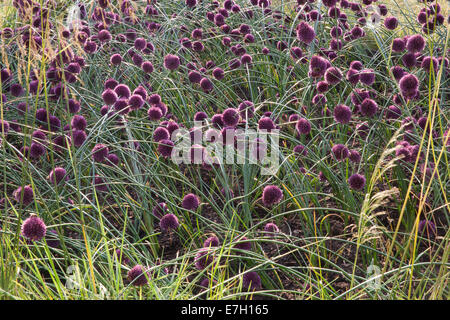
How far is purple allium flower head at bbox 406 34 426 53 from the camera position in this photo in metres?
2.18

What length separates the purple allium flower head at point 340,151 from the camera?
1.96m

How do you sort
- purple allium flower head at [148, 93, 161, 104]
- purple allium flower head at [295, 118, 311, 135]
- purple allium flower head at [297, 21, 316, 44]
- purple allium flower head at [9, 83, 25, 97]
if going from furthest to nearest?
1. purple allium flower head at [9, 83, 25, 97]
2. purple allium flower head at [297, 21, 316, 44]
3. purple allium flower head at [148, 93, 161, 104]
4. purple allium flower head at [295, 118, 311, 135]

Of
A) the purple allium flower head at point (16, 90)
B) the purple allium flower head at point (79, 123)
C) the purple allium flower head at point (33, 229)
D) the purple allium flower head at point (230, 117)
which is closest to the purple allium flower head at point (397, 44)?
the purple allium flower head at point (230, 117)

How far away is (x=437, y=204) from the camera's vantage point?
213cm

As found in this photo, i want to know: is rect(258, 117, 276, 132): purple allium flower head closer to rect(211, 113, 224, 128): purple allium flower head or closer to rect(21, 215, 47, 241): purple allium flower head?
rect(211, 113, 224, 128): purple allium flower head

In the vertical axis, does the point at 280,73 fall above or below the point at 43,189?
above

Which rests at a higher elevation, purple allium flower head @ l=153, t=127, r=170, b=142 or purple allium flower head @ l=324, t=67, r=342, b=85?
purple allium flower head @ l=324, t=67, r=342, b=85

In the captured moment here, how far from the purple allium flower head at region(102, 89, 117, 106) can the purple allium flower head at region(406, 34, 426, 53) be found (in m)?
1.24

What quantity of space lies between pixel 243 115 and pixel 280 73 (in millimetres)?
851

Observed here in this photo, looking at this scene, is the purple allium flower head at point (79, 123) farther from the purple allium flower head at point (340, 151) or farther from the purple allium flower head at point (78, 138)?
the purple allium flower head at point (340, 151)

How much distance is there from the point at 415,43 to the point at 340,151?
617mm

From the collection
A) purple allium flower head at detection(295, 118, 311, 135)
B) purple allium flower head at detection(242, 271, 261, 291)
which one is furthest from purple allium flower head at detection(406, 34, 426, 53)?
purple allium flower head at detection(242, 271, 261, 291)
